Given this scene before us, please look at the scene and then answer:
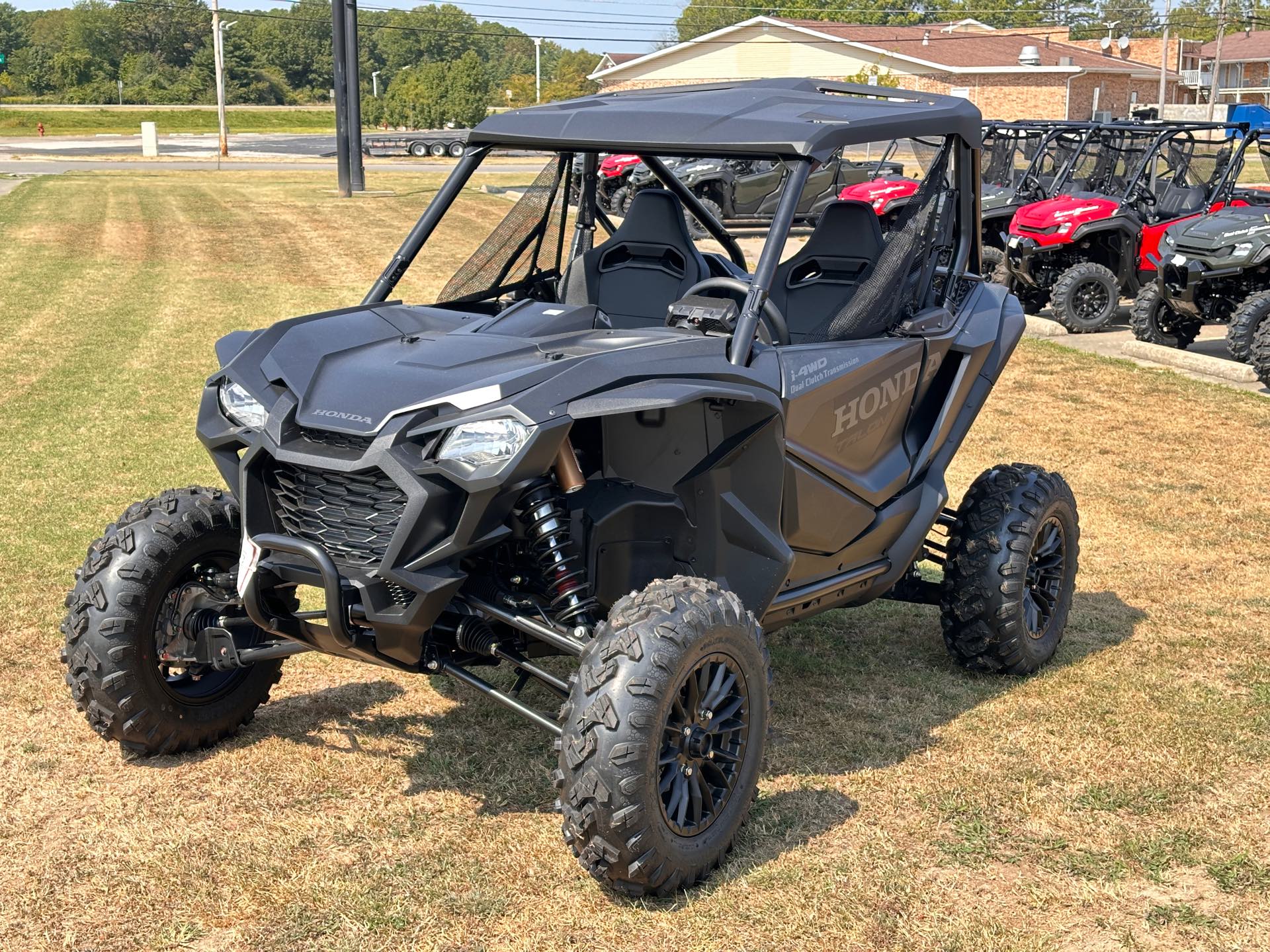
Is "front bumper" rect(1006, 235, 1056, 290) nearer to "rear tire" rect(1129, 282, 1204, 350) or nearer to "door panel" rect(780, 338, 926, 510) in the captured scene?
"rear tire" rect(1129, 282, 1204, 350)

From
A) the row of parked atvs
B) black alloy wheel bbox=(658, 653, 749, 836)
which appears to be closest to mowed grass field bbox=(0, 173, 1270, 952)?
black alloy wheel bbox=(658, 653, 749, 836)

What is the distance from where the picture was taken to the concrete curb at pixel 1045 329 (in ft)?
50.0

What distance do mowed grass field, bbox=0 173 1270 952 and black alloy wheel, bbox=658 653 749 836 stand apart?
242 millimetres

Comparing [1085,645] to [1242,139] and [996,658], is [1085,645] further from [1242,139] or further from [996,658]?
[1242,139]

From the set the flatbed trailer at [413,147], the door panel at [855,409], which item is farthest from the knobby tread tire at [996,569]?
the flatbed trailer at [413,147]

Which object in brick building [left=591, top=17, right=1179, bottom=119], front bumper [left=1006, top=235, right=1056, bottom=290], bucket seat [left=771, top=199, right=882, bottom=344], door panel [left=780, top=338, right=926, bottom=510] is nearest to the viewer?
door panel [left=780, top=338, right=926, bottom=510]

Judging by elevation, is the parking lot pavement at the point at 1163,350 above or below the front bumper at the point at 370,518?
below

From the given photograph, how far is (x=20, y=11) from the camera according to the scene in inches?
5162

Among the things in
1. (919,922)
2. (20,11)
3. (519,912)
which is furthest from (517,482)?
(20,11)

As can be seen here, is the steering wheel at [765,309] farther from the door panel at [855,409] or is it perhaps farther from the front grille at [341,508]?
the front grille at [341,508]

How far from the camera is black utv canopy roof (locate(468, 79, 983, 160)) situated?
461 centimetres

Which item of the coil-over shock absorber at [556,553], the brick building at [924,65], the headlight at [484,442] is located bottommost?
the coil-over shock absorber at [556,553]

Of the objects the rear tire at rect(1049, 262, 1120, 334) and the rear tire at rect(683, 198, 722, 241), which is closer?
the rear tire at rect(683, 198, 722, 241)

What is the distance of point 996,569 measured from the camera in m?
5.62
